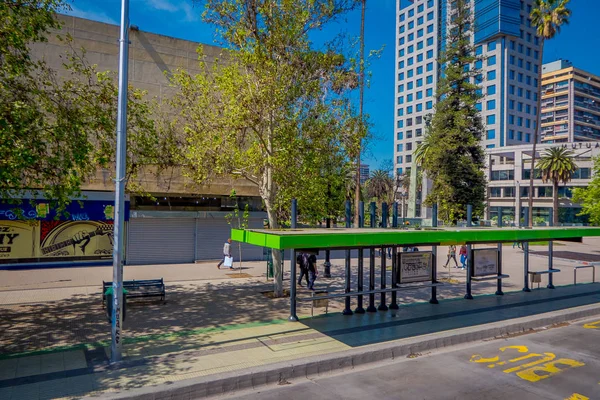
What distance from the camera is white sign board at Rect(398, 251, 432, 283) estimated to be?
1297 centimetres

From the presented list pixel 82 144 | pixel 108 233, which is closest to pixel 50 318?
pixel 82 144

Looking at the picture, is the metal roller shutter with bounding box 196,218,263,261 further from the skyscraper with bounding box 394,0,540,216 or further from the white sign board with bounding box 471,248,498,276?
the skyscraper with bounding box 394,0,540,216

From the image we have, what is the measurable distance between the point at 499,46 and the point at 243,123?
7841 centimetres

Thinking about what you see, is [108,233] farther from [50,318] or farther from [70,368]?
[70,368]

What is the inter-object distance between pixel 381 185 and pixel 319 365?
232 feet

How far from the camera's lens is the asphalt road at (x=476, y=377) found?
7.26 metres

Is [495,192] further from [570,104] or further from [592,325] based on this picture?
[592,325]

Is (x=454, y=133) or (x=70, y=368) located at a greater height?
(x=454, y=133)

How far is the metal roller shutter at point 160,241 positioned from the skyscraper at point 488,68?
59.5 metres

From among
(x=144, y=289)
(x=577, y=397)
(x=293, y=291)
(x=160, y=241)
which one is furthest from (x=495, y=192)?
(x=577, y=397)

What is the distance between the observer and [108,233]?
17859mm

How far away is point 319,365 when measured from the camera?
27.3ft

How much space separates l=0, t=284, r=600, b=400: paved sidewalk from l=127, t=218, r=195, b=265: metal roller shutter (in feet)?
42.0

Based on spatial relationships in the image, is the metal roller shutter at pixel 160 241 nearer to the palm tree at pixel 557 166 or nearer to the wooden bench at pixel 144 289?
the wooden bench at pixel 144 289
